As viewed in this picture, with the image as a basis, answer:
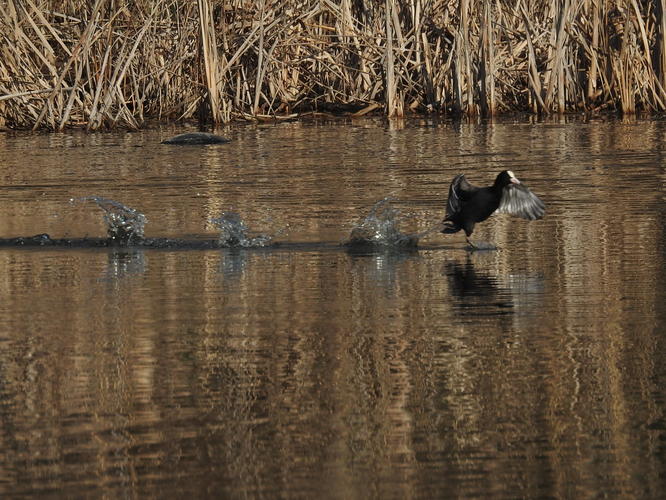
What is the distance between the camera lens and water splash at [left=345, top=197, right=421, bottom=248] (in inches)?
340

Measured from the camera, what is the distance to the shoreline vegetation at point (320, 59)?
59.0ft

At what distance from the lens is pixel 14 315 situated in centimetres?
646

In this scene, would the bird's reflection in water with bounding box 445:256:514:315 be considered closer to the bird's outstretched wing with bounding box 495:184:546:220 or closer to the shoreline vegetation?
→ the bird's outstretched wing with bounding box 495:184:546:220

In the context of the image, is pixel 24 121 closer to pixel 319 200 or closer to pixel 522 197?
pixel 319 200

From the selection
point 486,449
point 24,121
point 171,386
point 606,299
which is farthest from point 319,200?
point 24,121

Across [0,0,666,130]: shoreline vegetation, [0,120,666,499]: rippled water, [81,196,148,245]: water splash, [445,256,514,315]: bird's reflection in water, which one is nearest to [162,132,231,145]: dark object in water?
[0,0,666,130]: shoreline vegetation

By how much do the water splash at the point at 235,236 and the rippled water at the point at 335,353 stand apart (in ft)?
0.24

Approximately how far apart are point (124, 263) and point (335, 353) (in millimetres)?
2759

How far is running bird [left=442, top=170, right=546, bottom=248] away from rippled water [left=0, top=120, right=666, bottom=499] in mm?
177

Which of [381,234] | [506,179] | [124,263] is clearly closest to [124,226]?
[124,263]

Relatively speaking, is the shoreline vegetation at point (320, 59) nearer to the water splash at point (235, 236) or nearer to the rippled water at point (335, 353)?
the rippled water at point (335, 353)

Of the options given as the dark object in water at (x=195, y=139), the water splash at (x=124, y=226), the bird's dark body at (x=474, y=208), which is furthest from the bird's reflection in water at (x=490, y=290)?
the dark object in water at (x=195, y=139)

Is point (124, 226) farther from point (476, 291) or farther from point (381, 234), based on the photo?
point (476, 291)

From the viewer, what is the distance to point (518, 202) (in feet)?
29.1
